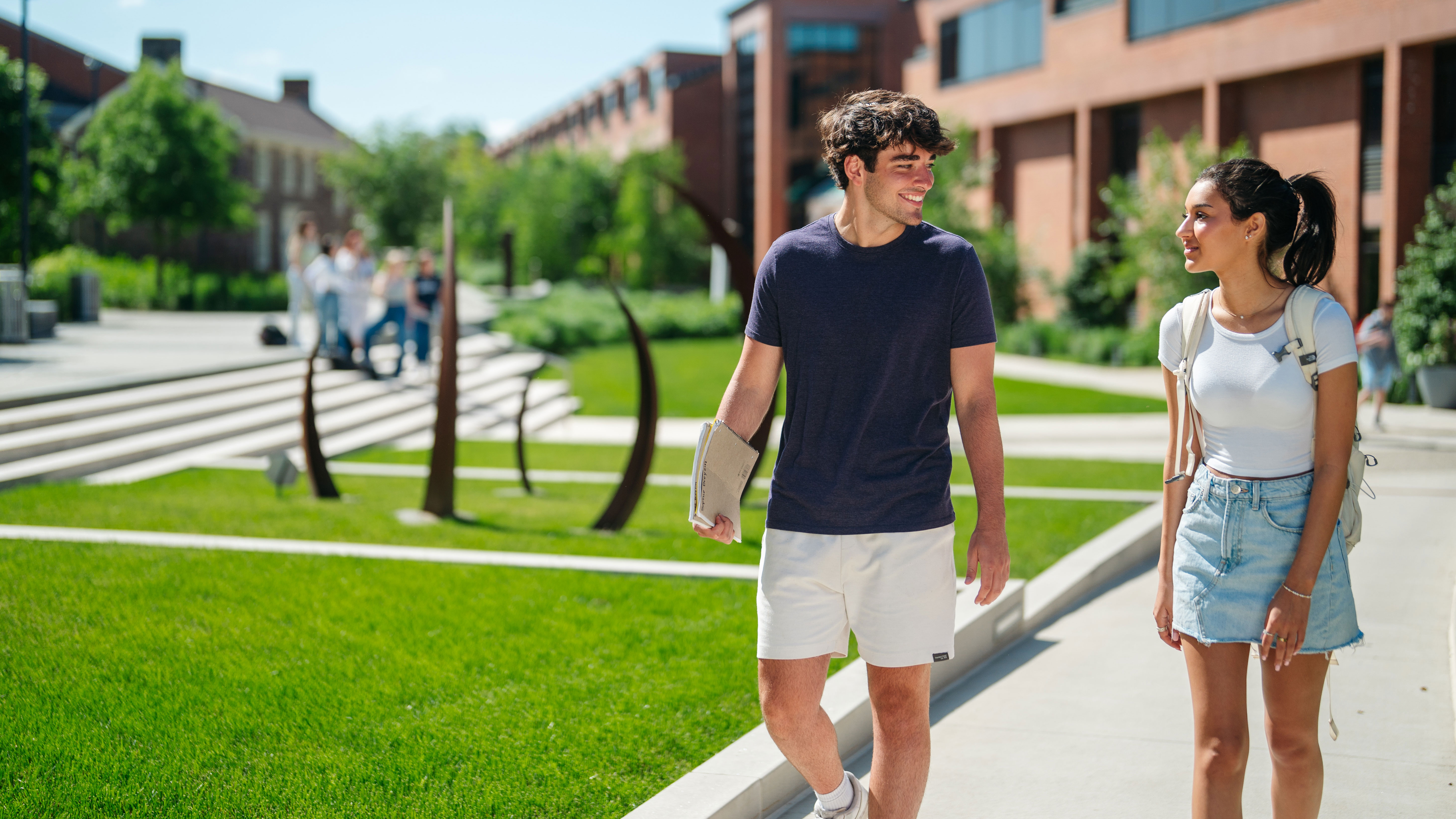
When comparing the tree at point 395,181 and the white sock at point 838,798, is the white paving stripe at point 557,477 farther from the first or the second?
the tree at point 395,181

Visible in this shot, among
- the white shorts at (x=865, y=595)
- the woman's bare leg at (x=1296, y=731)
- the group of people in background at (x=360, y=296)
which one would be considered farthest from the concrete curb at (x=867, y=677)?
the group of people in background at (x=360, y=296)

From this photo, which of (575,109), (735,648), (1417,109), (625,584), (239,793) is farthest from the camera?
(575,109)

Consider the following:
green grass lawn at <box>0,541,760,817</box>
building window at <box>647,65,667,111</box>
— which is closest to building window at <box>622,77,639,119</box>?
building window at <box>647,65,667,111</box>

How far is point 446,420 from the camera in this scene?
8.51 metres

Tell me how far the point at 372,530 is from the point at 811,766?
5.48 m

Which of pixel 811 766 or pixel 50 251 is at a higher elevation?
pixel 50 251

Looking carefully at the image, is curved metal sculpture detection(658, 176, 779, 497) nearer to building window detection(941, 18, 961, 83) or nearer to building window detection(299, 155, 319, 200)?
building window detection(941, 18, 961, 83)

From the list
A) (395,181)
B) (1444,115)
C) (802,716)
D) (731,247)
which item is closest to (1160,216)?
(1444,115)

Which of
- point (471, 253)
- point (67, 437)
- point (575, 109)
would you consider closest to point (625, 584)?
point (67, 437)

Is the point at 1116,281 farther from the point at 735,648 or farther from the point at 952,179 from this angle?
the point at 735,648

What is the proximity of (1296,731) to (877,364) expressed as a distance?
4.47 ft

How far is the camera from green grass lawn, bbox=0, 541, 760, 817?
3588 millimetres

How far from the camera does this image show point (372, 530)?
25.5 feet

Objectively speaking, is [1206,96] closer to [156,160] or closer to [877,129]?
[877,129]
